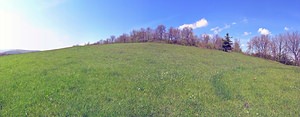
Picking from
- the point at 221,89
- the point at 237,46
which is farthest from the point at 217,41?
the point at 221,89

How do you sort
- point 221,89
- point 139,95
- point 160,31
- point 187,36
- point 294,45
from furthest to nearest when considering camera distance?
point 160,31 → point 187,36 → point 294,45 → point 221,89 → point 139,95

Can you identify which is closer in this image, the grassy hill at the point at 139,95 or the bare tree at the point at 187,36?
the grassy hill at the point at 139,95

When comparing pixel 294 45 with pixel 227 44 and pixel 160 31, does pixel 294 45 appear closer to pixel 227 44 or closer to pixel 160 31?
pixel 227 44

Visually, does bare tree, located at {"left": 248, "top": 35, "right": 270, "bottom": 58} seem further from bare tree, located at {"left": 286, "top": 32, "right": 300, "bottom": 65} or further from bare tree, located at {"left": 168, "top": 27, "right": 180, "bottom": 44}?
bare tree, located at {"left": 168, "top": 27, "right": 180, "bottom": 44}

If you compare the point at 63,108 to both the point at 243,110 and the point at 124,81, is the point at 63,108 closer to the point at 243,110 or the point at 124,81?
the point at 124,81

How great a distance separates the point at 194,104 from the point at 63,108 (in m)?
5.99

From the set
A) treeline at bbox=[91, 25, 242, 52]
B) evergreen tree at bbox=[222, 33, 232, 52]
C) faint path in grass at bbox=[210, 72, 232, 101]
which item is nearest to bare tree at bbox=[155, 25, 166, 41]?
treeline at bbox=[91, 25, 242, 52]

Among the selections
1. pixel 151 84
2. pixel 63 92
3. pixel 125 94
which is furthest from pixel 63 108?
pixel 151 84

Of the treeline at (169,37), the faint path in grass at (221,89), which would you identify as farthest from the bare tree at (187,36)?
the faint path in grass at (221,89)

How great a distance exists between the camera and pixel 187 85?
43.5 ft

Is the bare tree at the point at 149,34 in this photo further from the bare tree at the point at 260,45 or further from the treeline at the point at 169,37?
the bare tree at the point at 260,45

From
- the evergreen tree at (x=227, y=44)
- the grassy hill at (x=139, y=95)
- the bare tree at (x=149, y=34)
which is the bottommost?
the grassy hill at (x=139, y=95)

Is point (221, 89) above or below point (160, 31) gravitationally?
below

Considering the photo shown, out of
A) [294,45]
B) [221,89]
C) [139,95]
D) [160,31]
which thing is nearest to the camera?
[139,95]
